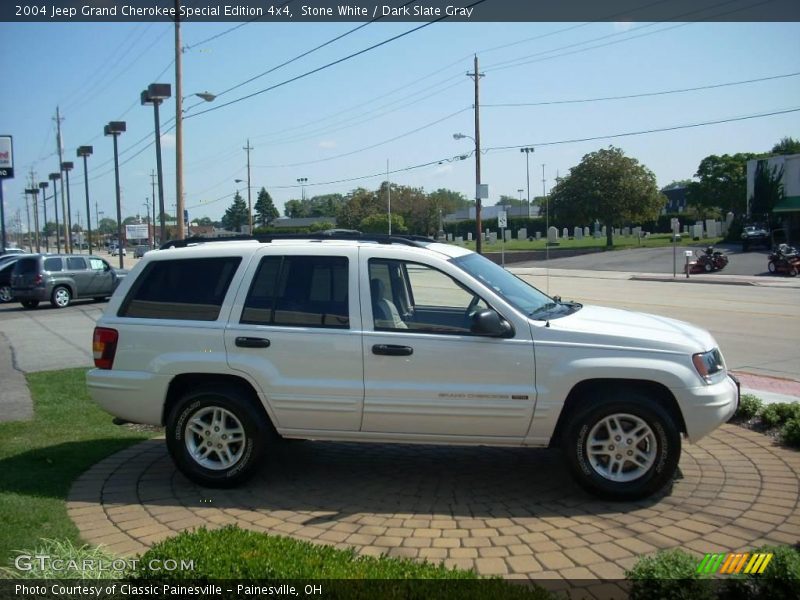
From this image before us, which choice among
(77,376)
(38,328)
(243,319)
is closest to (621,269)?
(38,328)

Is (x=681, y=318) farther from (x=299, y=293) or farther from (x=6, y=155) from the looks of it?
(x=6, y=155)

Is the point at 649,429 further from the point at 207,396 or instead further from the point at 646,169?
the point at 646,169

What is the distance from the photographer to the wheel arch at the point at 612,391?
5098 millimetres

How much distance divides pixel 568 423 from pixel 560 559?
3.71ft

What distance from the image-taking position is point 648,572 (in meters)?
3.31

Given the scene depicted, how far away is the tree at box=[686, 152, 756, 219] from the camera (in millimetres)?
74875

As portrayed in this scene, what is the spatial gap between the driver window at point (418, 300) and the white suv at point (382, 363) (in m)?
0.02

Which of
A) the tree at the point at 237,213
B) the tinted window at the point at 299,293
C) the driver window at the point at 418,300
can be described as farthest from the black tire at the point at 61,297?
the tree at the point at 237,213

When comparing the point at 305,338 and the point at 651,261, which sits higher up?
the point at 305,338

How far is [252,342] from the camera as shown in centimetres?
537

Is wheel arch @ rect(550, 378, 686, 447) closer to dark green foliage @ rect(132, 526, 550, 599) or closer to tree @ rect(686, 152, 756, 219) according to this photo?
dark green foliage @ rect(132, 526, 550, 599)

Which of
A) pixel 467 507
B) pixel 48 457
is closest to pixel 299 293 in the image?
pixel 467 507

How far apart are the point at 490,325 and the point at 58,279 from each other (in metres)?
23.0

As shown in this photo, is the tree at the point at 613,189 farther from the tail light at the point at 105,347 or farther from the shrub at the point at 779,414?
the tail light at the point at 105,347
